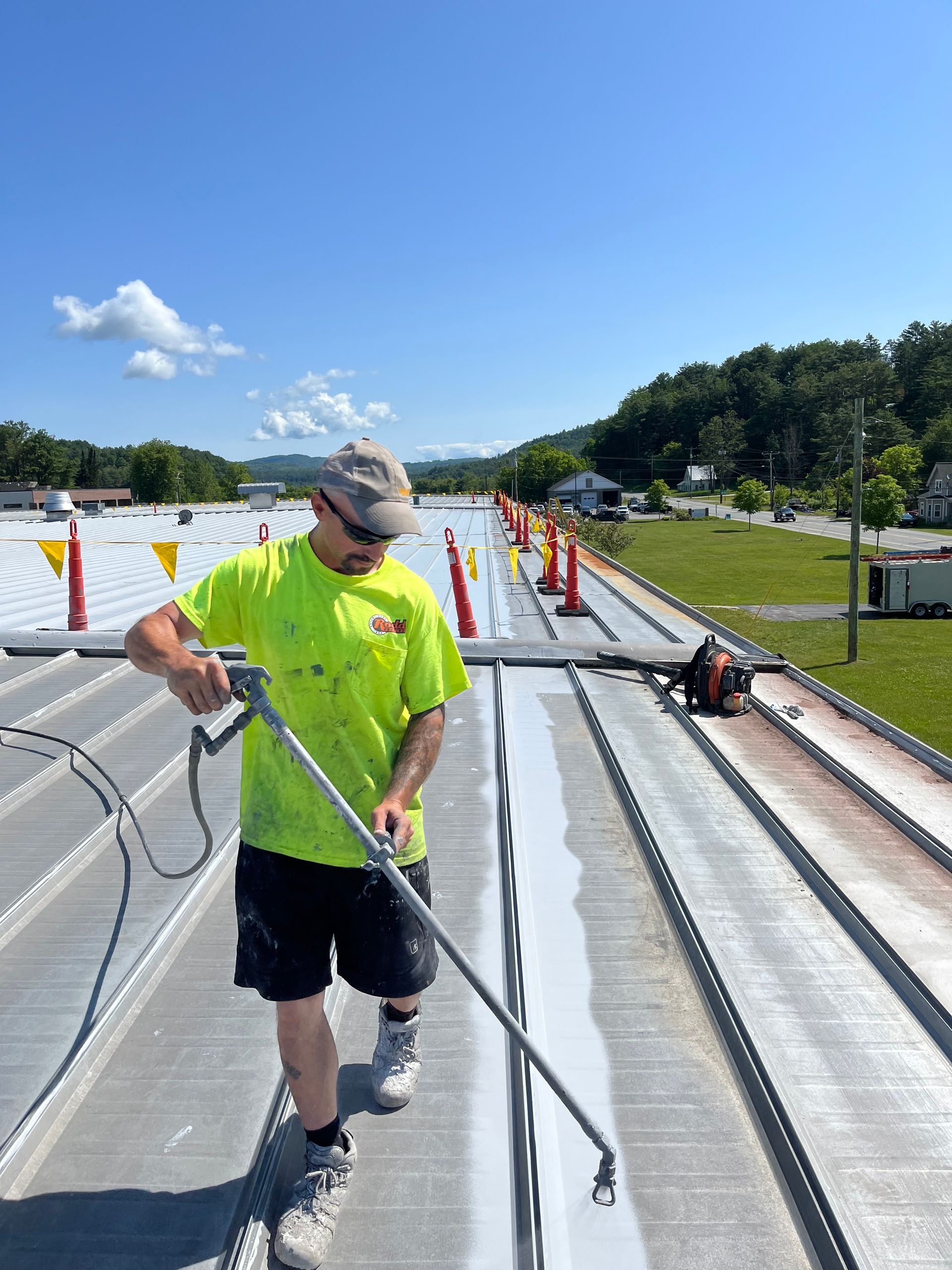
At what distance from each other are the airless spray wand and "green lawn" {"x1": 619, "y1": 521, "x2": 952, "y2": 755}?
11443 mm

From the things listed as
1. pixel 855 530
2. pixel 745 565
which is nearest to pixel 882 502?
pixel 745 565

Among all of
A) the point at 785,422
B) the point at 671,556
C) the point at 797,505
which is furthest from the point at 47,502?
the point at 785,422

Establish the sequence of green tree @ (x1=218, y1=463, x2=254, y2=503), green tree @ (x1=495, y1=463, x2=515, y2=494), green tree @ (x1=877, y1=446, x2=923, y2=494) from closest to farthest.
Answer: green tree @ (x1=877, y1=446, x2=923, y2=494) < green tree @ (x1=495, y1=463, x2=515, y2=494) < green tree @ (x1=218, y1=463, x2=254, y2=503)

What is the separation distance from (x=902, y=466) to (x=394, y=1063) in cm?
7940

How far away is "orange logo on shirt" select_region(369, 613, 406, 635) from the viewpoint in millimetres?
1980

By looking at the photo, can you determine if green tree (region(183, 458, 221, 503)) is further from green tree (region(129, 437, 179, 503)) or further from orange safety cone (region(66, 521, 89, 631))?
orange safety cone (region(66, 521, 89, 631))

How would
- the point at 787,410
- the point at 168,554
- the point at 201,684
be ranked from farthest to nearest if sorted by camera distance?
the point at 787,410 < the point at 168,554 < the point at 201,684

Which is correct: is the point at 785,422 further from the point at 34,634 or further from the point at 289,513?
the point at 34,634

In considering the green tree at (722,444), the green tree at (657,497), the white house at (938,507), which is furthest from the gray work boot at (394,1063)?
the green tree at (722,444)

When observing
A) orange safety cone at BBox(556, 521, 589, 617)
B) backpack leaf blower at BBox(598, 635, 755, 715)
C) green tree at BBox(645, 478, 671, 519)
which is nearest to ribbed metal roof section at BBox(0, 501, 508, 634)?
orange safety cone at BBox(556, 521, 589, 617)

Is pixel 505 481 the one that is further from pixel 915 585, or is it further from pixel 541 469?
pixel 915 585

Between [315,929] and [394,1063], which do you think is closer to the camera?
[315,929]

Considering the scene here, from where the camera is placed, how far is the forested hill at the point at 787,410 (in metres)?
96.8

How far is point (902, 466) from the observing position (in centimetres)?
7094
